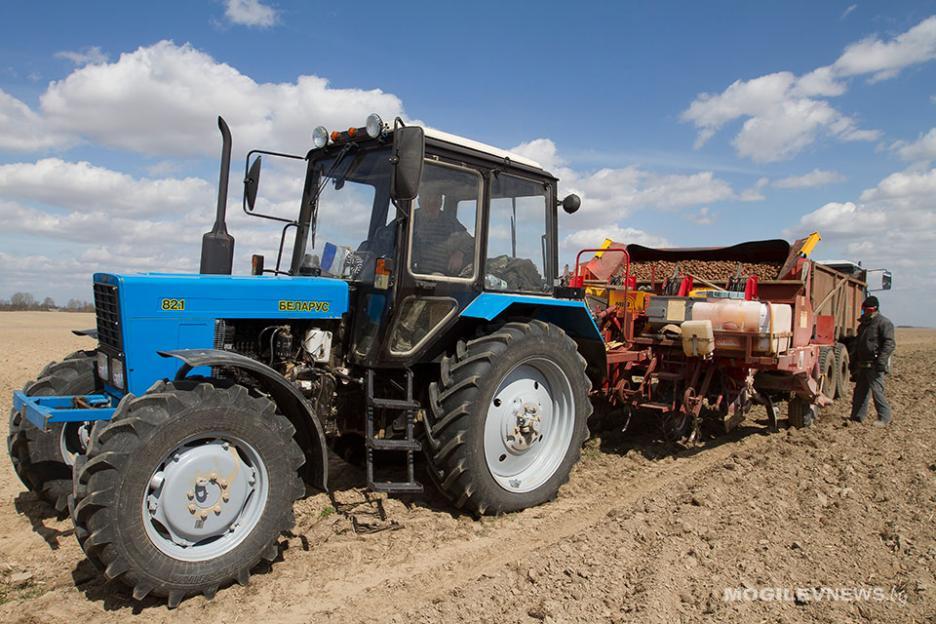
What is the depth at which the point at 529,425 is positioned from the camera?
16.5 ft

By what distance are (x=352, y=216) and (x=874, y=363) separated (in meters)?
7.02

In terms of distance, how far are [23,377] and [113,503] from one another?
10141mm

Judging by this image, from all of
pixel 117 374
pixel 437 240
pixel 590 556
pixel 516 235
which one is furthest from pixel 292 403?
pixel 516 235

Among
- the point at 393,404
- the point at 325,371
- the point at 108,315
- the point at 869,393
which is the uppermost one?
the point at 108,315

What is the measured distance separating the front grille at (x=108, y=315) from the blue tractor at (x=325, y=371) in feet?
0.07

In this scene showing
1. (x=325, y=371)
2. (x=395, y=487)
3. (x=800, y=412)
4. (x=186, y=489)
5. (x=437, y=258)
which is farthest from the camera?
(x=800, y=412)

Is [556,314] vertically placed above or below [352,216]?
below

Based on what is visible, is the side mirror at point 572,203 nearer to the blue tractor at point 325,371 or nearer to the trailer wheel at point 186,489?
the blue tractor at point 325,371

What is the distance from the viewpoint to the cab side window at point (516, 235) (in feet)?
17.0

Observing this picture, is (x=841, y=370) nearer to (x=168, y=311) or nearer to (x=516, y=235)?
(x=516, y=235)

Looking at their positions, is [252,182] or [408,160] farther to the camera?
[252,182]

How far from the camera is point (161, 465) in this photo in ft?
11.4

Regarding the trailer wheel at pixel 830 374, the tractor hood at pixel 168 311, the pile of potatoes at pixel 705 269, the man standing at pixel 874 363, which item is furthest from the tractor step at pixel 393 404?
the trailer wheel at pixel 830 374

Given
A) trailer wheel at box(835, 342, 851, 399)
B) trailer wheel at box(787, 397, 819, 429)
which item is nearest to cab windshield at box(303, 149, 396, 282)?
trailer wheel at box(787, 397, 819, 429)
